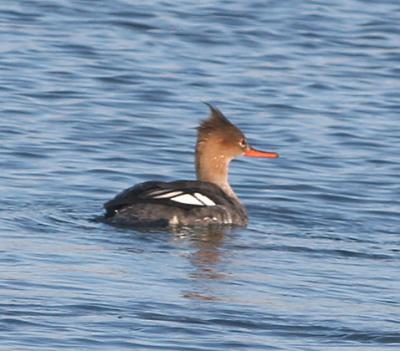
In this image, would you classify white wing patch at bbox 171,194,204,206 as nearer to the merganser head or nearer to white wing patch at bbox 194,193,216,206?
white wing patch at bbox 194,193,216,206

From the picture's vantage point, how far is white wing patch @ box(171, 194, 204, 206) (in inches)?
469

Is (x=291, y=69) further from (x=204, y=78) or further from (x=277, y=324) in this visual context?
(x=277, y=324)

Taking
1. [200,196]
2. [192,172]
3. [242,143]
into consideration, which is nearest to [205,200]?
[200,196]

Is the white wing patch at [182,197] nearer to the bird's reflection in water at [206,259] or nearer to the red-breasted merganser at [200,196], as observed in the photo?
the red-breasted merganser at [200,196]

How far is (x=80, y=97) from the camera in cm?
1723

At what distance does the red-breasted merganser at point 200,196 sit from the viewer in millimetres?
11773

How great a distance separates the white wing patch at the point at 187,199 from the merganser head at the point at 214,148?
88 centimetres

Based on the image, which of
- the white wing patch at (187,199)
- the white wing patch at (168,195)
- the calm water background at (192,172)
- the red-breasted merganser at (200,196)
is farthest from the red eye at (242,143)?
the white wing patch at (168,195)

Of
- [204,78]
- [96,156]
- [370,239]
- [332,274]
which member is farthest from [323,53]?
[332,274]

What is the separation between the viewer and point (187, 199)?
1198 centimetres

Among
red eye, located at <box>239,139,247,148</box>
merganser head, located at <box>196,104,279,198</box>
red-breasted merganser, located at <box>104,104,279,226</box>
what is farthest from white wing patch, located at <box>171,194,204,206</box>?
red eye, located at <box>239,139,247,148</box>

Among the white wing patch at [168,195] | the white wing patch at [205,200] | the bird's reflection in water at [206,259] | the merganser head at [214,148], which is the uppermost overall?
the merganser head at [214,148]

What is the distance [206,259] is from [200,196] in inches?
60.6

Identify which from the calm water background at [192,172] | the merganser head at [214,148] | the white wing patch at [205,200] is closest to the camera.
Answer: the calm water background at [192,172]
